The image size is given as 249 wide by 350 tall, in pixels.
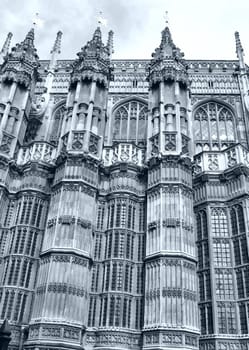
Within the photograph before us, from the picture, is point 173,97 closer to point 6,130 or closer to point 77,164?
point 77,164

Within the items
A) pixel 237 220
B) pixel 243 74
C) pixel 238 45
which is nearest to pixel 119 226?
pixel 237 220

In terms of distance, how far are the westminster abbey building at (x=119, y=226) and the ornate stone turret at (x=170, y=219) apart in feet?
0.22

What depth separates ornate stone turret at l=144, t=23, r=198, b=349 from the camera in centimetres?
1852

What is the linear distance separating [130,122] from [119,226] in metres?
13.0

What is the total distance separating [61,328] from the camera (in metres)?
18.3

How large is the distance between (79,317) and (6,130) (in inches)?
570

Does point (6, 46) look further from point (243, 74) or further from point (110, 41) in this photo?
point (243, 74)

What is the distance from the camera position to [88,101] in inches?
1079

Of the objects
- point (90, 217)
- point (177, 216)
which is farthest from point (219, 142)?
point (90, 217)

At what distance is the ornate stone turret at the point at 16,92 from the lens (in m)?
26.5

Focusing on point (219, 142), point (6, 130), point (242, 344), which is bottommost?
point (242, 344)

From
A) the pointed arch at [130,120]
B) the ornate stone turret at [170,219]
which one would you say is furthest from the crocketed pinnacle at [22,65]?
the ornate stone turret at [170,219]

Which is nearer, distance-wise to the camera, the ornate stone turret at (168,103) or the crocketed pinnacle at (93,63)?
the ornate stone turret at (168,103)

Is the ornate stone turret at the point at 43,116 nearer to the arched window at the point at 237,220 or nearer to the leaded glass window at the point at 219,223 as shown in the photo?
the leaded glass window at the point at 219,223
